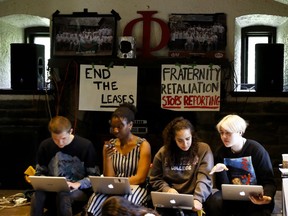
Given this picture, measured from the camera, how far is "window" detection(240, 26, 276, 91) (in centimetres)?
543

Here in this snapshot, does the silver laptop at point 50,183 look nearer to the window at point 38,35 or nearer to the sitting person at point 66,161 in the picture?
the sitting person at point 66,161

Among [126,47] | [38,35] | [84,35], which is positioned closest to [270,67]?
[126,47]

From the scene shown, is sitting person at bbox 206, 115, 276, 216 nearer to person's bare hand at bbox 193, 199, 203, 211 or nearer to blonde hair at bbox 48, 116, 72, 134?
person's bare hand at bbox 193, 199, 203, 211

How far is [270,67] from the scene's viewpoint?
4977mm

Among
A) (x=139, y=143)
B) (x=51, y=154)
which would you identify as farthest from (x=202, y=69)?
(x=51, y=154)

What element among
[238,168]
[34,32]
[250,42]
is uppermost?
[34,32]

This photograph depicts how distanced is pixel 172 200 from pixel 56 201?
2.59 feet

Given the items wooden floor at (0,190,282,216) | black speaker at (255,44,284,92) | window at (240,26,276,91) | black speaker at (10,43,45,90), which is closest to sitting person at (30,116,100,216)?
wooden floor at (0,190,282,216)

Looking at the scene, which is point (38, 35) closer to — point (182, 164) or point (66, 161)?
point (66, 161)

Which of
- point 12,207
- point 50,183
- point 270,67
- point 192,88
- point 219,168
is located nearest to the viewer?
point 219,168

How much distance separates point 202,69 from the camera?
4871mm

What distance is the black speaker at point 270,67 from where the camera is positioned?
4.97 metres

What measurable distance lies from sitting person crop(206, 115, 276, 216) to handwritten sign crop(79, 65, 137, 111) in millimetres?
1698

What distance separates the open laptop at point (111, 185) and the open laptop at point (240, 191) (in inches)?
22.4
